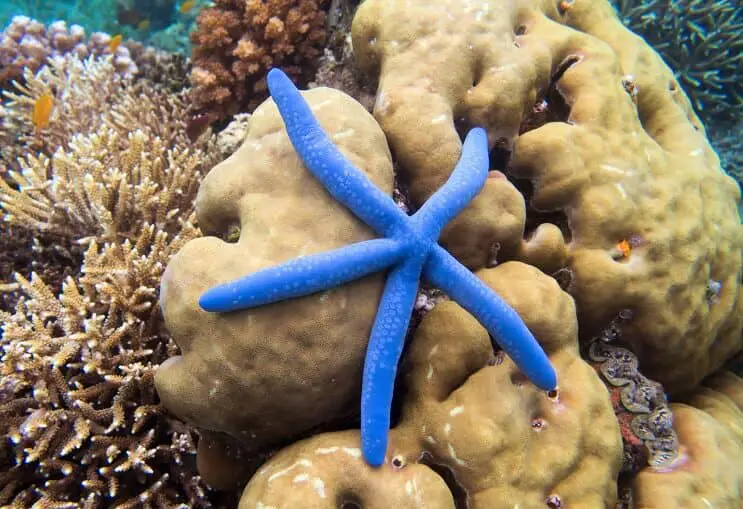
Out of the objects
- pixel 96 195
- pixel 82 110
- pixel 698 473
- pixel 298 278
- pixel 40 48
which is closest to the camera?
Answer: pixel 298 278

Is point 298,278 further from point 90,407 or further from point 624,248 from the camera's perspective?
point 624,248

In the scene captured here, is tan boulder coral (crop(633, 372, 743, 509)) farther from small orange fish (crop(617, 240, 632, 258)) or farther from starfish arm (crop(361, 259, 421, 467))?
starfish arm (crop(361, 259, 421, 467))

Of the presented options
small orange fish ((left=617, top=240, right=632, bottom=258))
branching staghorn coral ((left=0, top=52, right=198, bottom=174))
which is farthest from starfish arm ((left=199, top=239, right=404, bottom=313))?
branching staghorn coral ((left=0, top=52, right=198, bottom=174))

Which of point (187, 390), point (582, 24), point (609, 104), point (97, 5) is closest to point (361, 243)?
point (187, 390)

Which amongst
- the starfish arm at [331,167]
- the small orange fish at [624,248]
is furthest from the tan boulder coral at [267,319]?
the small orange fish at [624,248]

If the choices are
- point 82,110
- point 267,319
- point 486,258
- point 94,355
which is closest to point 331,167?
point 267,319

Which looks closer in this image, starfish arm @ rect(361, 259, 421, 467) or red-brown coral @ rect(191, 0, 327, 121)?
starfish arm @ rect(361, 259, 421, 467)
